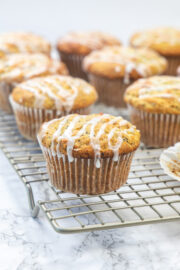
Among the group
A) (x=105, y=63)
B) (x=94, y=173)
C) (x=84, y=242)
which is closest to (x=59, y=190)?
(x=94, y=173)

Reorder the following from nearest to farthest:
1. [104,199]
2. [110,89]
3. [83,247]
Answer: [83,247]
[104,199]
[110,89]

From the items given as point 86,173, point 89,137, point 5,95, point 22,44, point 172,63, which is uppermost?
point 89,137

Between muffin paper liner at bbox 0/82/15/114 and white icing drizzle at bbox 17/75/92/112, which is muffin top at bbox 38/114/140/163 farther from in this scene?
muffin paper liner at bbox 0/82/15/114

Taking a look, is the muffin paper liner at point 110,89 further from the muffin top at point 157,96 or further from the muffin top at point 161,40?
the muffin top at point 161,40

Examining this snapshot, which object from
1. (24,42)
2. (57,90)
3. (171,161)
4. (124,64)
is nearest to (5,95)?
(57,90)

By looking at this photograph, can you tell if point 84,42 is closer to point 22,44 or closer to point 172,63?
point 22,44

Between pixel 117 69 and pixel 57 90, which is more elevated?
pixel 57 90

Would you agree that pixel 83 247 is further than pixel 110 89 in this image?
No

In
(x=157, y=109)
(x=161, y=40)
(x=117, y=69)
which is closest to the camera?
(x=157, y=109)

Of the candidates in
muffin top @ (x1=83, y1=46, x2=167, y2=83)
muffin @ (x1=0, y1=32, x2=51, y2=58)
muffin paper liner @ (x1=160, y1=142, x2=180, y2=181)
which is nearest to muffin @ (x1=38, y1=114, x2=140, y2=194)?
muffin paper liner @ (x1=160, y1=142, x2=180, y2=181)
